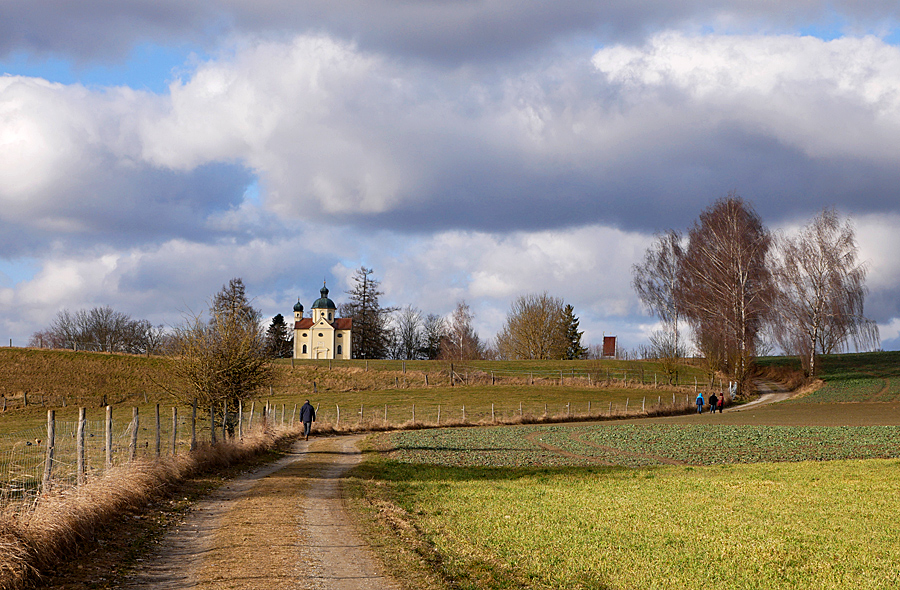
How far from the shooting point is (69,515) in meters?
10.5

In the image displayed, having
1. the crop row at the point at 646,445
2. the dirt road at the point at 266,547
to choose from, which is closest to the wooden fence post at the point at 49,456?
the dirt road at the point at 266,547

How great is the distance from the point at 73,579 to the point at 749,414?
1871 inches

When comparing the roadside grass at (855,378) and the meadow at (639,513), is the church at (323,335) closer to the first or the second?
the roadside grass at (855,378)

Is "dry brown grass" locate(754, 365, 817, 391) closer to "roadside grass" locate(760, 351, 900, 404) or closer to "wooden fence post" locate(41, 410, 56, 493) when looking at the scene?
"roadside grass" locate(760, 351, 900, 404)

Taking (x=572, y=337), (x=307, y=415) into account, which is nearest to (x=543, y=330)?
(x=572, y=337)

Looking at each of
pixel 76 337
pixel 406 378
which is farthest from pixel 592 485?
pixel 76 337

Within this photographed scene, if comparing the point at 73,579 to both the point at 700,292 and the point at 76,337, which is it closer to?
the point at 700,292

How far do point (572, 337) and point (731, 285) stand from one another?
138ft

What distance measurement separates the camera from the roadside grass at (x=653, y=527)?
912 cm

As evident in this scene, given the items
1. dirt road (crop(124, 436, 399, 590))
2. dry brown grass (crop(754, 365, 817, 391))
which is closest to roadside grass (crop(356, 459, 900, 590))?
dirt road (crop(124, 436, 399, 590))

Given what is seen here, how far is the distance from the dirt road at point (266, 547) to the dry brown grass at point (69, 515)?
3.49 ft

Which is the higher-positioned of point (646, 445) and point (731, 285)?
point (731, 285)

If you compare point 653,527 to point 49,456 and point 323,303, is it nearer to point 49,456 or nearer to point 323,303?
point 49,456

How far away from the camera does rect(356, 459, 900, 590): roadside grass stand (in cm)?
912
